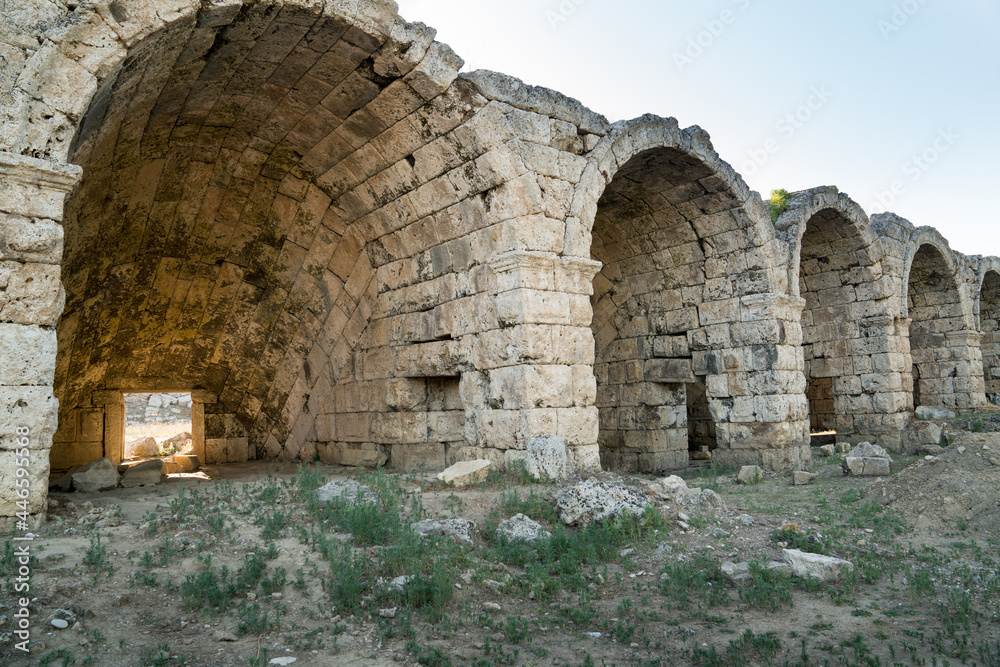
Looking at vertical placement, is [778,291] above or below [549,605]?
above

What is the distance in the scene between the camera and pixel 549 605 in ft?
12.2

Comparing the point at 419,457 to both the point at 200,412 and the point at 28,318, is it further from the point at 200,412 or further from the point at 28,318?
the point at 200,412

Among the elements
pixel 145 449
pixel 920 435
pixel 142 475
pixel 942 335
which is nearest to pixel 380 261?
pixel 142 475

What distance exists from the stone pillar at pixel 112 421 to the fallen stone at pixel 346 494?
6989 mm

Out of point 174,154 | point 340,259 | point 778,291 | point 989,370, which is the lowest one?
point 989,370

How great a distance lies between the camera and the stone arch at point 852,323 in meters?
11.0

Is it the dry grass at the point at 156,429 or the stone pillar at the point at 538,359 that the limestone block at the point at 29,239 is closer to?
the stone pillar at the point at 538,359

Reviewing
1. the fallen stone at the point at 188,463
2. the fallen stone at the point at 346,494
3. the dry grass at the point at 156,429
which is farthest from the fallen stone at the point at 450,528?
the dry grass at the point at 156,429

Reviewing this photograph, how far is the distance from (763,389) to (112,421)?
9.95 metres

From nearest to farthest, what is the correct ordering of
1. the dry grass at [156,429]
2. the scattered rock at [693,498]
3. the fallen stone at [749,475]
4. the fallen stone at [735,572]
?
the fallen stone at [735,572] → the scattered rock at [693,498] → the fallen stone at [749,475] → the dry grass at [156,429]

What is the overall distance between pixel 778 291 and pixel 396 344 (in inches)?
203

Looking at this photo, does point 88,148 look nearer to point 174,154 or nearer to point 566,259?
point 174,154

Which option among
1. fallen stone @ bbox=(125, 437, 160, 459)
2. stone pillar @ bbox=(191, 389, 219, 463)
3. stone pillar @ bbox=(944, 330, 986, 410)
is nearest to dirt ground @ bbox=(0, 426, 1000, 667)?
stone pillar @ bbox=(191, 389, 219, 463)

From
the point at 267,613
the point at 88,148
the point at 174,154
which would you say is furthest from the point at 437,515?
the point at 174,154
